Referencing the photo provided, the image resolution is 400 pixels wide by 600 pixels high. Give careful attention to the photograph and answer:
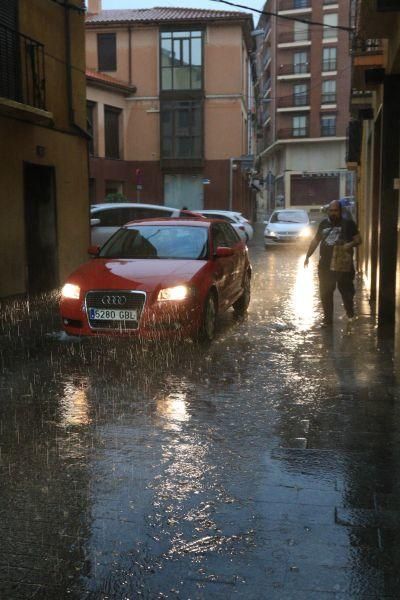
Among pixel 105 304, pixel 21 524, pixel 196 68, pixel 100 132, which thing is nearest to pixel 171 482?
pixel 21 524

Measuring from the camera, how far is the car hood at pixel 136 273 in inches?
307

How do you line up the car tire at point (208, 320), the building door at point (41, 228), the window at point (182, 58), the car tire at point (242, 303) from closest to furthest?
the car tire at point (208, 320) → the car tire at point (242, 303) → the building door at point (41, 228) → the window at point (182, 58)

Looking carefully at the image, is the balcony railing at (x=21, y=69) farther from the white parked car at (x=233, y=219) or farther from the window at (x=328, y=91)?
the window at (x=328, y=91)

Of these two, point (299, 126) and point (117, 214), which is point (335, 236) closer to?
point (117, 214)

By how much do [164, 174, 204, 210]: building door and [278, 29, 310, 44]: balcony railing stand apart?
34.3m

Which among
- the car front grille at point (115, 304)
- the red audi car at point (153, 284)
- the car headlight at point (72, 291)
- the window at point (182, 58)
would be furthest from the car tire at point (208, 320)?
the window at point (182, 58)

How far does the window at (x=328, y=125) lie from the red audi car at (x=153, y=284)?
194 ft

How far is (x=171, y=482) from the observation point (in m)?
4.05

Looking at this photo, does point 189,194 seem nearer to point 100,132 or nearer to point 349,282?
point 100,132

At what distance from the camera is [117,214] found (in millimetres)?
19531

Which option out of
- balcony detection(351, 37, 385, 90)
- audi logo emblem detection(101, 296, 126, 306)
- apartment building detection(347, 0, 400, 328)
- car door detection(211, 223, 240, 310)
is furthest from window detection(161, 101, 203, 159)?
audi logo emblem detection(101, 296, 126, 306)

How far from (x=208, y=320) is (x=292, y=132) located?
61927mm

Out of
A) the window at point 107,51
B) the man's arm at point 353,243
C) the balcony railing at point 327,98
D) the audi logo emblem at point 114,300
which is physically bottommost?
the audi logo emblem at point 114,300

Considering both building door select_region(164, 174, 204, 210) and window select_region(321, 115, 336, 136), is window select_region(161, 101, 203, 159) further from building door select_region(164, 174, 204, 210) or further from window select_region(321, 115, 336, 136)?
window select_region(321, 115, 336, 136)
